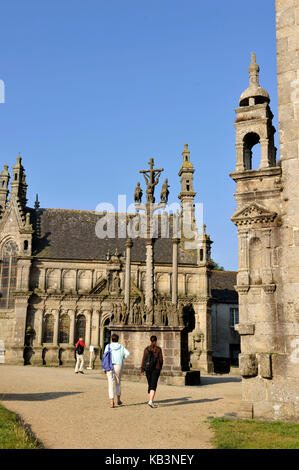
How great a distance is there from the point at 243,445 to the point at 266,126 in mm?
7005

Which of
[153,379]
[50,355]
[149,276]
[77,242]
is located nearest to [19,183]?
[77,242]

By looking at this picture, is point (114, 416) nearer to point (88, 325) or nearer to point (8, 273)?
point (88, 325)

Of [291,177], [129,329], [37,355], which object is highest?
[291,177]

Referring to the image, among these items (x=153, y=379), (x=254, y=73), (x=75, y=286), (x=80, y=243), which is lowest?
(x=153, y=379)

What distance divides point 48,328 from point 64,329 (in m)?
1.26

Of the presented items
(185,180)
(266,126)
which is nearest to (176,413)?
(266,126)

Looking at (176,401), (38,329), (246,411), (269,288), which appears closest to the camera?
(246,411)

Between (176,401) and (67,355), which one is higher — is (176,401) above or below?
above

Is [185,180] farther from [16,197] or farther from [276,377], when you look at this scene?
[276,377]

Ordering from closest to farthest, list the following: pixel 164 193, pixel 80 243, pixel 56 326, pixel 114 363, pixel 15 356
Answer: pixel 114 363
pixel 164 193
pixel 15 356
pixel 56 326
pixel 80 243

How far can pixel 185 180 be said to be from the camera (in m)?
A: 42.0

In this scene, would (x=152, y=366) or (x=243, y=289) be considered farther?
(x=152, y=366)

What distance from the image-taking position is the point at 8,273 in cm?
3791
